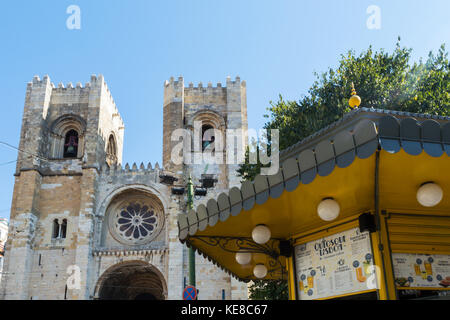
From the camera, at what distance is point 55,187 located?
24562 millimetres

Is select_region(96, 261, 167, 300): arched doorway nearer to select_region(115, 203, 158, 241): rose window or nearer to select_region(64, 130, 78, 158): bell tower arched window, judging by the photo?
select_region(115, 203, 158, 241): rose window

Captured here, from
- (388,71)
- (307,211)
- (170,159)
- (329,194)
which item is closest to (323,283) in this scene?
(307,211)

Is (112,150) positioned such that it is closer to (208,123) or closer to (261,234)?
(208,123)

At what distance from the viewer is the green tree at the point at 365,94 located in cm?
1591

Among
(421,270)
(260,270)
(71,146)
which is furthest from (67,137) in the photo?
(421,270)

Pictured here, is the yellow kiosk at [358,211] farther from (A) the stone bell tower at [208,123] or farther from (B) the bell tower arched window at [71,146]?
(B) the bell tower arched window at [71,146]

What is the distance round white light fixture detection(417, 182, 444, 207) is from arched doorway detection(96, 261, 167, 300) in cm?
1941

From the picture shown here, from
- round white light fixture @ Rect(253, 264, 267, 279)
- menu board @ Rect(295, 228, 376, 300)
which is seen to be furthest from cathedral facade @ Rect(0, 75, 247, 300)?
menu board @ Rect(295, 228, 376, 300)

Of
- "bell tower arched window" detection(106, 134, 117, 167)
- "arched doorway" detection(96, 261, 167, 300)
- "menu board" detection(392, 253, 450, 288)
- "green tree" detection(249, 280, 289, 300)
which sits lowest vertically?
"menu board" detection(392, 253, 450, 288)

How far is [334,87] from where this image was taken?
1777 centimetres

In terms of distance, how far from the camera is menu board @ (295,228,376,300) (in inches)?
204

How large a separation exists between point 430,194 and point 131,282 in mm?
23296

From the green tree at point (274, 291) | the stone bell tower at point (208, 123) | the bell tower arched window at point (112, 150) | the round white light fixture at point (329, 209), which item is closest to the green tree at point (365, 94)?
the green tree at point (274, 291)
